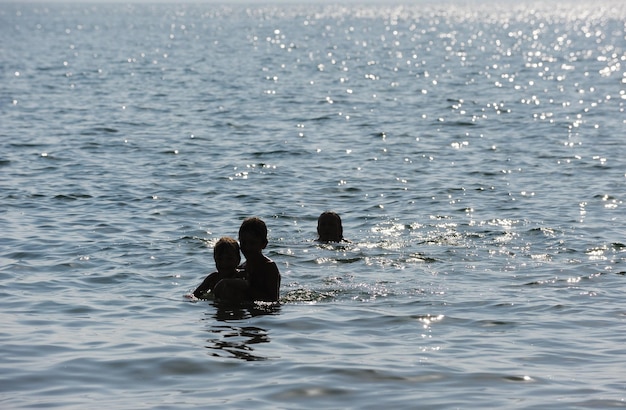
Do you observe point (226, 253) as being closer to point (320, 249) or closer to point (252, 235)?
point (252, 235)

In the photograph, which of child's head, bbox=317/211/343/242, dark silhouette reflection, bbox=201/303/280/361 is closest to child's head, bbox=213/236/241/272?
dark silhouette reflection, bbox=201/303/280/361

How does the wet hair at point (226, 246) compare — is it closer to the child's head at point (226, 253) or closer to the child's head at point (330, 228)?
the child's head at point (226, 253)

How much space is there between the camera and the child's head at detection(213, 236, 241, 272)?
12938 millimetres

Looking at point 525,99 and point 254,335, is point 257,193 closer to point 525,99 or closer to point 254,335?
point 254,335

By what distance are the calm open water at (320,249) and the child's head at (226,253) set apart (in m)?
0.58

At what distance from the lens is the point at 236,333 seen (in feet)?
39.9

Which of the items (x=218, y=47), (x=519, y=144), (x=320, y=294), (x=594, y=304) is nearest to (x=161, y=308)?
(x=320, y=294)

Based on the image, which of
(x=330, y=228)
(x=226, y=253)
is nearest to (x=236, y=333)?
(x=226, y=253)

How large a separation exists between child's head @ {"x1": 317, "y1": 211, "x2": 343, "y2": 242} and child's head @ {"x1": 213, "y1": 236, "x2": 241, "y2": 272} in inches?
155

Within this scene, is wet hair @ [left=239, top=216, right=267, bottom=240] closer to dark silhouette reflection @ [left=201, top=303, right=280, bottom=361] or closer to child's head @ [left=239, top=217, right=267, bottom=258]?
child's head @ [left=239, top=217, right=267, bottom=258]

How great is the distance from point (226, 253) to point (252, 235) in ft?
1.50

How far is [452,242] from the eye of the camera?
56.4 ft

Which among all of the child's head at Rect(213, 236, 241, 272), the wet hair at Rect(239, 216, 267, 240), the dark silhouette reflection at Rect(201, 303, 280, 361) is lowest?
the dark silhouette reflection at Rect(201, 303, 280, 361)

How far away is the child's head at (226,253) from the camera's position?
1294cm
